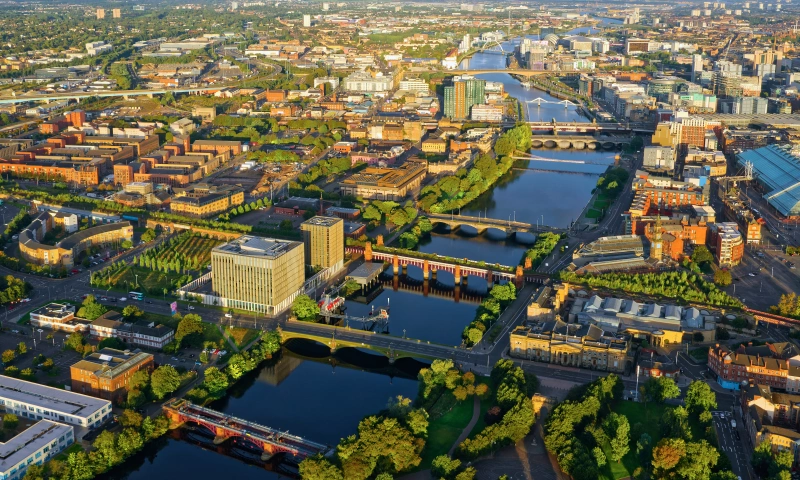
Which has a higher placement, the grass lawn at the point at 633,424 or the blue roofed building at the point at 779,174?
the blue roofed building at the point at 779,174

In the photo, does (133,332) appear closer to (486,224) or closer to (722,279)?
(486,224)

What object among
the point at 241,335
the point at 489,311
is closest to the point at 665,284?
the point at 489,311

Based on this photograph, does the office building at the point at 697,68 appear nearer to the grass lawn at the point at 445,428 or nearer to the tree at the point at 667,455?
the grass lawn at the point at 445,428

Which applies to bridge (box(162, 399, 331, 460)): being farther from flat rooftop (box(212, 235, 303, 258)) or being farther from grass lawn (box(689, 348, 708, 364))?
grass lawn (box(689, 348, 708, 364))

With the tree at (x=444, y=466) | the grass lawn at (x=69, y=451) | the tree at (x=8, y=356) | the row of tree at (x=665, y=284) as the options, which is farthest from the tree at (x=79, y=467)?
the row of tree at (x=665, y=284)

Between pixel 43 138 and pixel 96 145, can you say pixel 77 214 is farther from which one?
pixel 43 138
